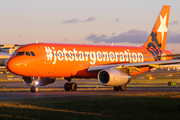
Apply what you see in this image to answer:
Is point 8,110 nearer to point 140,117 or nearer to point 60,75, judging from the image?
point 140,117

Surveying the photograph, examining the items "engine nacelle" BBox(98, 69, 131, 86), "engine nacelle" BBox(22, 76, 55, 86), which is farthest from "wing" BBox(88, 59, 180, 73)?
"engine nacelle" BBox(22, 76, 55, 86)

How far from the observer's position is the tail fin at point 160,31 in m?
44.7

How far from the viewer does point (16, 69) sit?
2994 cm

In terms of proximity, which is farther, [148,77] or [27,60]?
[148,77]

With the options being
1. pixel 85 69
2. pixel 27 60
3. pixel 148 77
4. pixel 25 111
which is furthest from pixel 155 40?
pixel 25 111

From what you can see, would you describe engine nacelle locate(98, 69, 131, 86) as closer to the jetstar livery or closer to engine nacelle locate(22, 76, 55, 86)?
the jetstar livery

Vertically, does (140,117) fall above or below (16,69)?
below

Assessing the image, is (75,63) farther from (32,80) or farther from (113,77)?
(32,80)

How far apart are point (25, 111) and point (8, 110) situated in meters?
1.06

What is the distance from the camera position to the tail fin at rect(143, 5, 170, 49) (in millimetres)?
44706

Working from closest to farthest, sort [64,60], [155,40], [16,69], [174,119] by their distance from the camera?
[174,119], [16,69], [64,60], [155,40]

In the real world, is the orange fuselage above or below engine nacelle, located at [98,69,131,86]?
above

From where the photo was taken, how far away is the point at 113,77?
103 feet

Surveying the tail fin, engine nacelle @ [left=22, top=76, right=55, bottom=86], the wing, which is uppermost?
the tail fin
